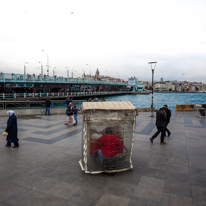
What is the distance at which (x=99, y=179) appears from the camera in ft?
16.4

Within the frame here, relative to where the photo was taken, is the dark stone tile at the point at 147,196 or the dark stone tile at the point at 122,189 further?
the dark stone tile at the point at 122,189

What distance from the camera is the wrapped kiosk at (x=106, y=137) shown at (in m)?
5.07

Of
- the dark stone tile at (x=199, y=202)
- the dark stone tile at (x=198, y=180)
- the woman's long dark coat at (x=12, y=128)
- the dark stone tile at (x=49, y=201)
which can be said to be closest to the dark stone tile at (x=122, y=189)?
the dark stone tile at (x=49, y=201)

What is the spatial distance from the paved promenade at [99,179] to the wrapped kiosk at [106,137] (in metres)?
0.31

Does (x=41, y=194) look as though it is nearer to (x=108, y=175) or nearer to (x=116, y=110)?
(x=108, y=175)

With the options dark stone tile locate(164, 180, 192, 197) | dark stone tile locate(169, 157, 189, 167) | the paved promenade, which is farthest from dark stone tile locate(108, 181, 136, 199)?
dark stone tile locate(169, 157, 189, 167)

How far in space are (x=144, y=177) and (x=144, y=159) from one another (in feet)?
4.83

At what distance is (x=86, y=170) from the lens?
5.30 meters

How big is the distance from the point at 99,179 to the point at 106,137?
1164 millimetres

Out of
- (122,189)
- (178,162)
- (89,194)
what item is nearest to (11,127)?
(89,194)

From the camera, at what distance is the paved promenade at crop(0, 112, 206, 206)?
4.03m

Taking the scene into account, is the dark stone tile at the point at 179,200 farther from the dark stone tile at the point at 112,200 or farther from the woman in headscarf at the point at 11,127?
the woman in headscarf at the point at 11,127

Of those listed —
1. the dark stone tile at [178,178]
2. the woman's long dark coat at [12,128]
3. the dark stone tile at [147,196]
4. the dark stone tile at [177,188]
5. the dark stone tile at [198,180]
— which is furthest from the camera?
the woman's long dark coat at [12,128]

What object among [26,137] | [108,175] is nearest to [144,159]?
[108,175]
